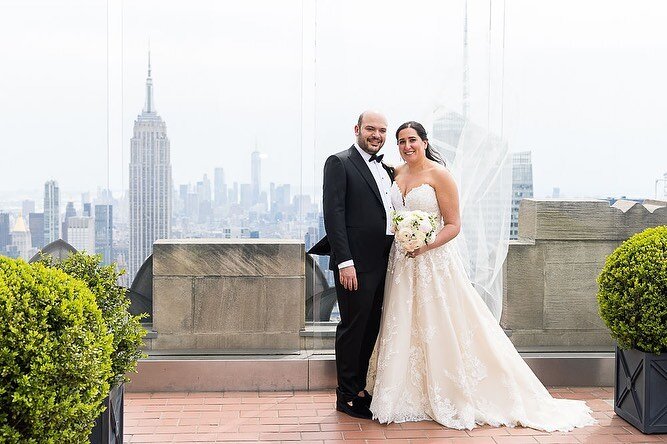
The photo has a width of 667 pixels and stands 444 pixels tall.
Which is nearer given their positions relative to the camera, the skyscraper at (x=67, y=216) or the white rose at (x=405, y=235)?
the white rose at (x=405, y=235)

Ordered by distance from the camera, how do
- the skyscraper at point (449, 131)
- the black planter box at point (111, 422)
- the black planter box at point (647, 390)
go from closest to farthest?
1. the black planter box at point (111, 422)
2. the black planter box at point (647, 390)
3. the skyscraper at point (449, 131)

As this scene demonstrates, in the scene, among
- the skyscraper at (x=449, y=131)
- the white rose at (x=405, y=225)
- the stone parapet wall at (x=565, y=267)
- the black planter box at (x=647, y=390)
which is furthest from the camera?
the stone parapet wall at (x=565, y=267)

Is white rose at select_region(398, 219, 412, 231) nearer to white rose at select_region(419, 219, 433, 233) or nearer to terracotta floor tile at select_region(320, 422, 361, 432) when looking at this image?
white rose at select_region(419, 219, 433, 233)

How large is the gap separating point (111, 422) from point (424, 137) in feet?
7.55

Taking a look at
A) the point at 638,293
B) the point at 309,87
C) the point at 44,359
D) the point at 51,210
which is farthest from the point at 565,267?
the point at 44,359

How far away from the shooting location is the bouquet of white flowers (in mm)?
4562

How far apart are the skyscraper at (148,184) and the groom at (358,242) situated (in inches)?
40.5

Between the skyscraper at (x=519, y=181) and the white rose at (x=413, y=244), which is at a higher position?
the skyscraper at (x=519, y=181)

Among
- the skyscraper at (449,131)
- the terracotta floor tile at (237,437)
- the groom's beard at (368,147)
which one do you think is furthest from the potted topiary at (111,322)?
the skyscraper at (449,131)

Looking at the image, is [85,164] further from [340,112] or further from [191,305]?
[340,112]

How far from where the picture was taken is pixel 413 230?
4.57 meters

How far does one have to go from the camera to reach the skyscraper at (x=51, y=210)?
507 centimetres

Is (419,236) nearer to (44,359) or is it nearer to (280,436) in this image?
(280,436)

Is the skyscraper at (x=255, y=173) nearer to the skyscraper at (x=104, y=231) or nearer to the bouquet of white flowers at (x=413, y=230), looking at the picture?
the skyscraper at (x=104, y=231)
